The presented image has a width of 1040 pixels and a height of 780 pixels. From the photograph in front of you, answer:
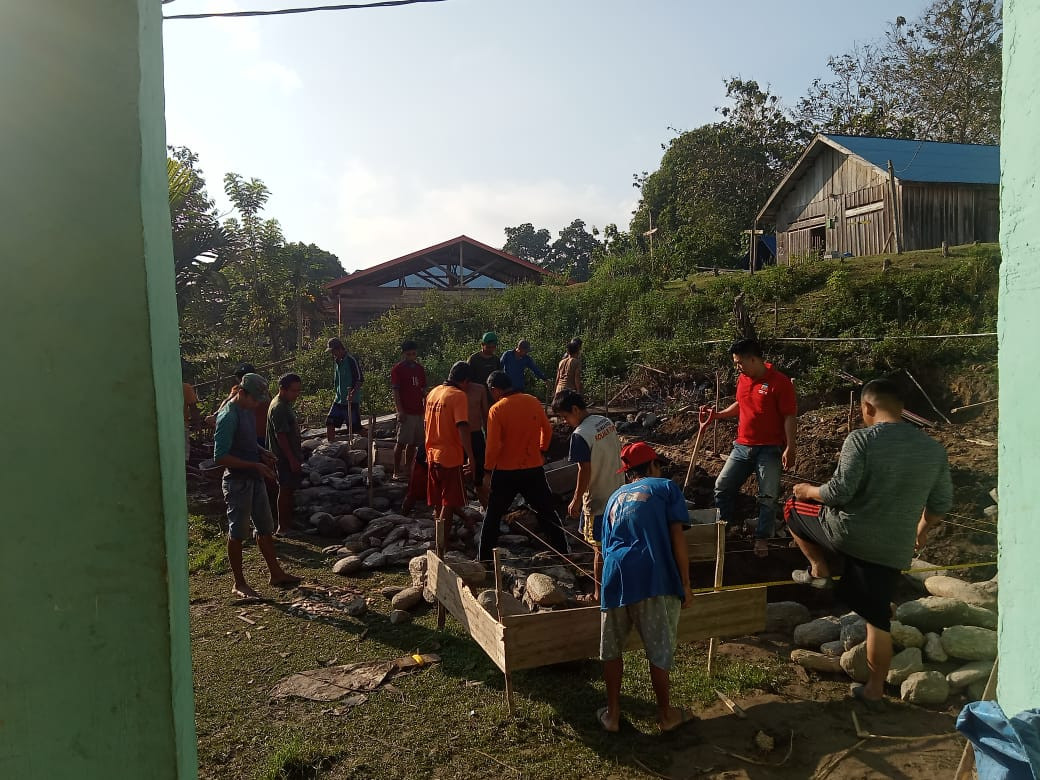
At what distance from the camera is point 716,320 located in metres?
14.8

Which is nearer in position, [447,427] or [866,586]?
[866,586]

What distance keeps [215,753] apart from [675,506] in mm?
2855

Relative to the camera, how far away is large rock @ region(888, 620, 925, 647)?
4.50 meters

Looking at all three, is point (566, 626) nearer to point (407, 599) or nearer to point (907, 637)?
point (407, 599)

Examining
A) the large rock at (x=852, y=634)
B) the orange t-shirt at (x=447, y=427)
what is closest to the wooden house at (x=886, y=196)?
the orange t-shirt at (x=447, y=427)

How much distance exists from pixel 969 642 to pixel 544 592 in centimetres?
273

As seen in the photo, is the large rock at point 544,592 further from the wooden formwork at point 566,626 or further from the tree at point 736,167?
the tree at point 736,167

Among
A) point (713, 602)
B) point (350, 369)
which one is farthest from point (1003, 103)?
point (350, 369)

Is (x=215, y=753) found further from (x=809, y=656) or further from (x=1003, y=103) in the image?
(x=1003, y=103)

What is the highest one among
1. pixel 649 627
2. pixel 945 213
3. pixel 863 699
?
pixel 945 213

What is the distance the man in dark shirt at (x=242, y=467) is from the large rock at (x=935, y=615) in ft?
16.5

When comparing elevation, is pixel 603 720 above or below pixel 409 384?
below

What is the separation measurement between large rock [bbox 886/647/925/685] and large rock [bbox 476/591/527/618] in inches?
90.8

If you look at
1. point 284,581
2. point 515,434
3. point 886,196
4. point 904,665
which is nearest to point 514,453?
point 515,434
